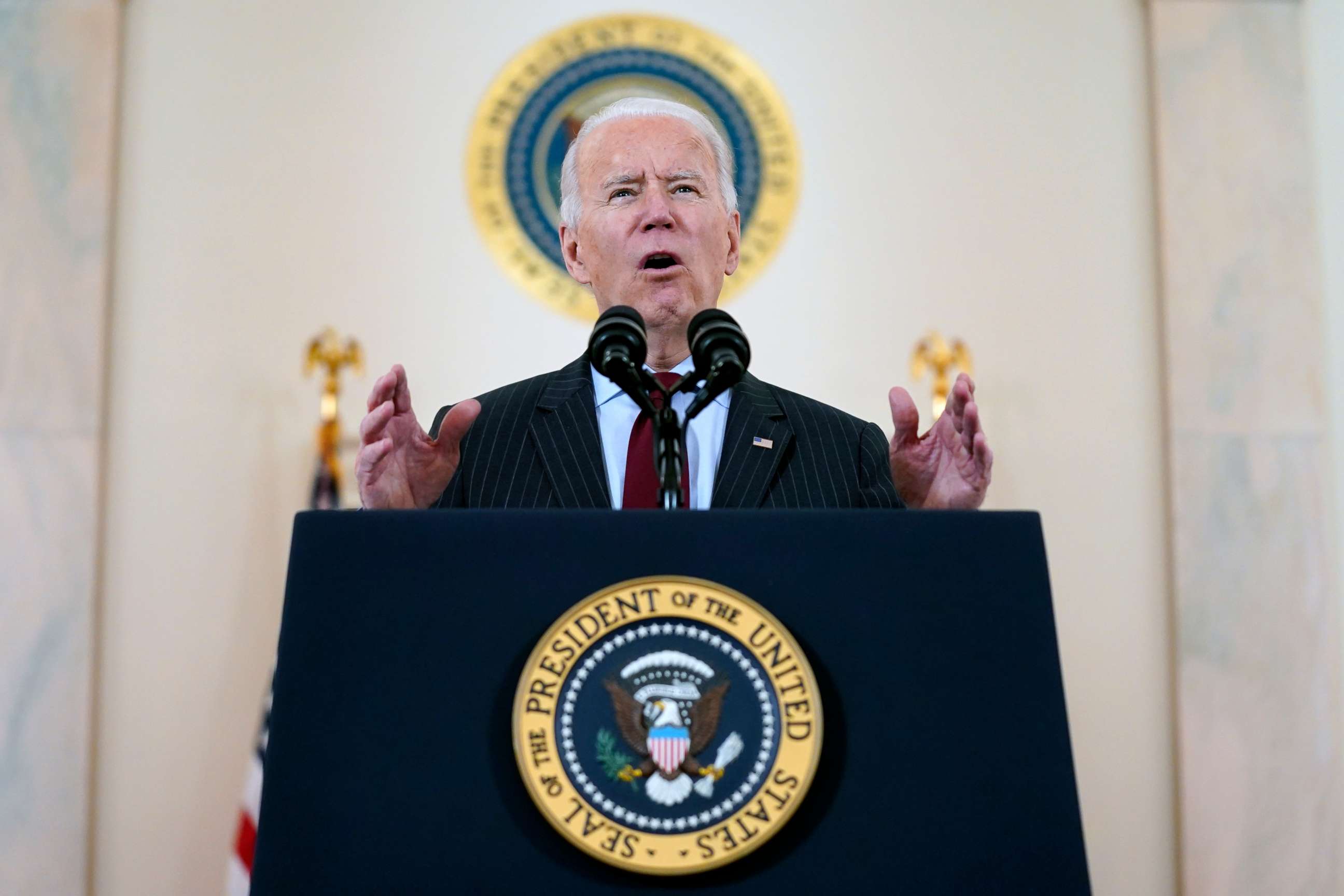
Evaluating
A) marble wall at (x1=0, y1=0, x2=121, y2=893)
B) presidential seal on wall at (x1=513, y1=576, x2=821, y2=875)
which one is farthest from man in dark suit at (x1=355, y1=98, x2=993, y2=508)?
marble wall at (x1=0, y1=0, x2=121, y2=893)

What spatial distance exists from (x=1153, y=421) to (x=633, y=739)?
342 centimetres

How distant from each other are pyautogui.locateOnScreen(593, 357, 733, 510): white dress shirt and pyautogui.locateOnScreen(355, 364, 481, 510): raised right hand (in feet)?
0.73

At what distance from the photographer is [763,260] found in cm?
418

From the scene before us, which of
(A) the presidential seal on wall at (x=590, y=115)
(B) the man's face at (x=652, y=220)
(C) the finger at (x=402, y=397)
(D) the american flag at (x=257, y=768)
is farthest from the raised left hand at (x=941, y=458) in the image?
(A) the presidential seal on wall at (x=590, y=115)

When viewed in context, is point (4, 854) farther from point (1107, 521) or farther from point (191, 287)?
point (1107, 521)

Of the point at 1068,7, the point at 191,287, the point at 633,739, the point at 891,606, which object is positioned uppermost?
the point at 1068,7

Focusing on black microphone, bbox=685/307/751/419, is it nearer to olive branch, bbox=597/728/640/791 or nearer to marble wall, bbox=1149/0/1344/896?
olive branch, bbox=597/728/640/791

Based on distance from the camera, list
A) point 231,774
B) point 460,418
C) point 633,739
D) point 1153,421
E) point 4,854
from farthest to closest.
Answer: point 1153,421 → point 231,774 → point 4,854 → point 460,418 → point 633,739

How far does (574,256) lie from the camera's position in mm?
2236

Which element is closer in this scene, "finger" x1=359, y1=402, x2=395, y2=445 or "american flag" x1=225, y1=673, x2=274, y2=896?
"finger" x1=359, y1=402, x2=395, y2=445

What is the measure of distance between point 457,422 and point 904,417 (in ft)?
1.88

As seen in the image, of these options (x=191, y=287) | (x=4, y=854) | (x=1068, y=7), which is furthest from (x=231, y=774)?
(x=1068, y=7)

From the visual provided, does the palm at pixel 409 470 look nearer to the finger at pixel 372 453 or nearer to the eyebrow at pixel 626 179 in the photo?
the finger at pixel 372 453

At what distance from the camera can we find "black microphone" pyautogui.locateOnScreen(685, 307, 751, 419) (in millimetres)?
1354
